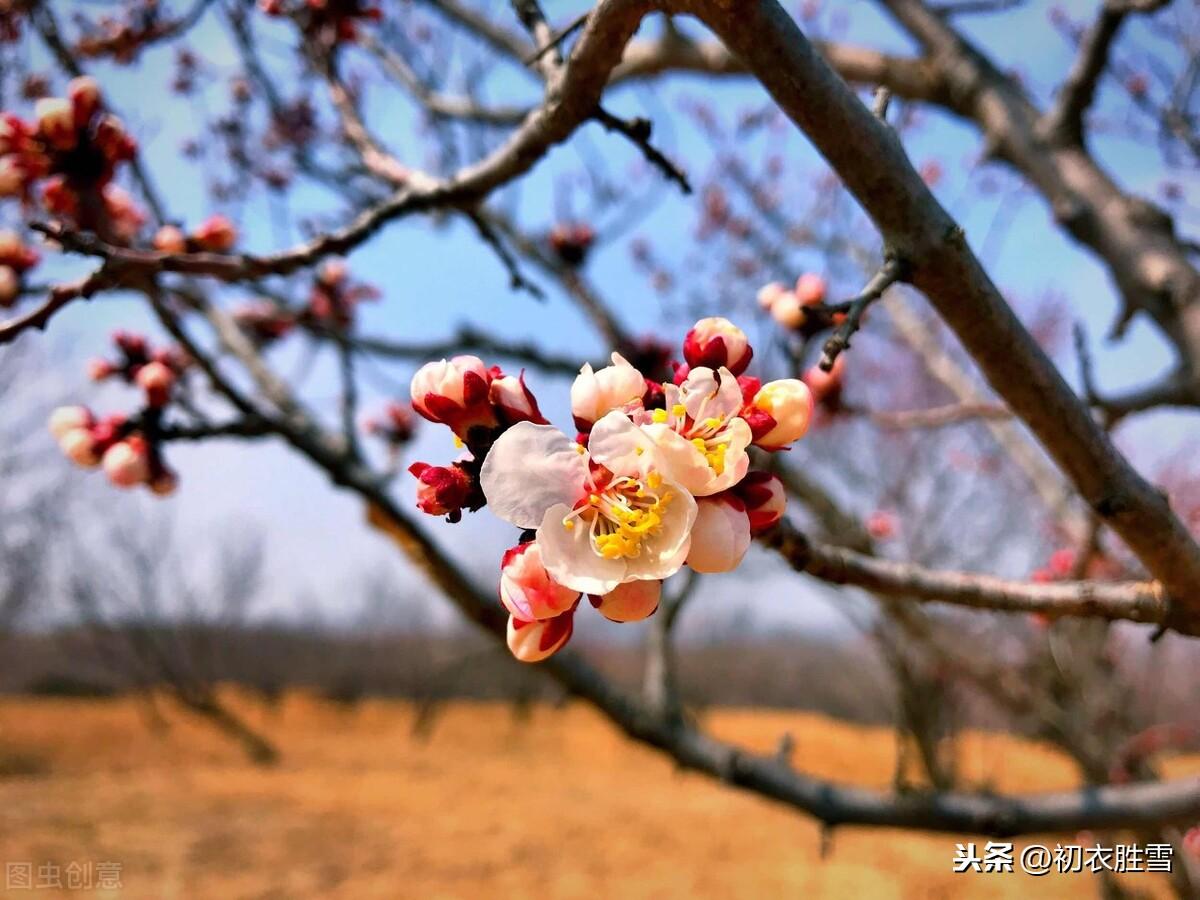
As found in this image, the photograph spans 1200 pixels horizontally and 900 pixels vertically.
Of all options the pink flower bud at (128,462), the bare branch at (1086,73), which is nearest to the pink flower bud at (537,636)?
the pink flower bud at (128,462)

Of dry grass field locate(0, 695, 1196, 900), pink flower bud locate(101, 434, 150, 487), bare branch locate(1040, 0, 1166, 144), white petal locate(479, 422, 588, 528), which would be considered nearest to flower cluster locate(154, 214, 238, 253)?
pink flower bud locate(101, 434, 150, 487)

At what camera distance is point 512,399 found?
73cm

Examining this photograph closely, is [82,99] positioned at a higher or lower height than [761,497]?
higher

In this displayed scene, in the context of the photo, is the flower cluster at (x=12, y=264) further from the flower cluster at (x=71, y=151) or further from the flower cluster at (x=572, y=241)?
the flower cluster at (x=572, y=241)

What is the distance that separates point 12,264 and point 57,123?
1.58 ft

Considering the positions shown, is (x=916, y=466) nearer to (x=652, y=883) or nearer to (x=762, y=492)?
(x=652, y=883)

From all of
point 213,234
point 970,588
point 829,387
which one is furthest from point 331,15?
point 970,588

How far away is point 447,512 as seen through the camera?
718 mm

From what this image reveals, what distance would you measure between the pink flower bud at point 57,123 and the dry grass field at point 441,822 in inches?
146

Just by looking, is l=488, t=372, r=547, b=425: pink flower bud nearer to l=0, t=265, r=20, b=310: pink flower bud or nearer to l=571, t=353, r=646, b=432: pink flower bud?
l=571, t=353, r=646, b=432: pink flower bud

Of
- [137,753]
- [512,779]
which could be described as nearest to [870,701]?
[512,779]

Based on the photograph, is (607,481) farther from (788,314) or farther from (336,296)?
(336,296)

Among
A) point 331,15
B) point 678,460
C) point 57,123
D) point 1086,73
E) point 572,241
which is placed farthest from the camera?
point 572,241

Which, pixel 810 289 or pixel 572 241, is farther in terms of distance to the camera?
pixel 572 241
